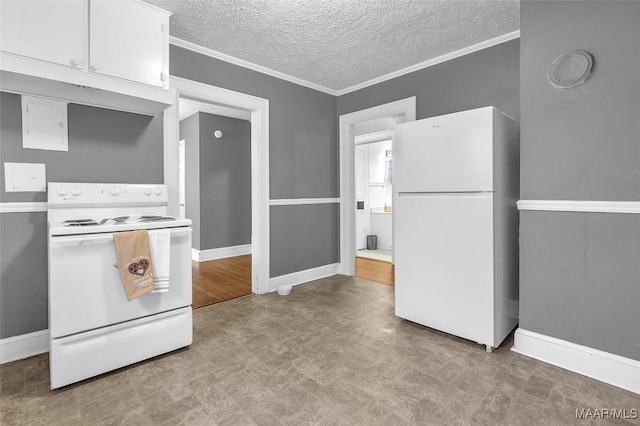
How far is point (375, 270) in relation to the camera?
447 cm

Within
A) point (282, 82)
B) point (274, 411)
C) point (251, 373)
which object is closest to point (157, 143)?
point (282, 82)

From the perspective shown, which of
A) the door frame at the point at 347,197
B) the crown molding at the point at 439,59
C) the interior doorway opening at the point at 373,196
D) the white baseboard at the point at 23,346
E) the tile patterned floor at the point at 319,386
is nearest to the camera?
the tile patterned floor at the point at 319,386

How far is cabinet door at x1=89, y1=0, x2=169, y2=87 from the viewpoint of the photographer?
192 centimetres

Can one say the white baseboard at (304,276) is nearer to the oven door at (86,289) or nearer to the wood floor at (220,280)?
the wood floor at (220,280)

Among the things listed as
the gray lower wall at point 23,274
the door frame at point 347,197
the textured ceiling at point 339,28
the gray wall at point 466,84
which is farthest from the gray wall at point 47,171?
the gray wall at point 466,84

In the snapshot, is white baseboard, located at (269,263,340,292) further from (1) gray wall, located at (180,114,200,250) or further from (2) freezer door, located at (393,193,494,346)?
(1) gray wall, located at (180,114,200,250)

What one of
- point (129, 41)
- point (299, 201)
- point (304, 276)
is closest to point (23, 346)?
point (129, 41)

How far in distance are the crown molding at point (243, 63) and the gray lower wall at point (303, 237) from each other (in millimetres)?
1455

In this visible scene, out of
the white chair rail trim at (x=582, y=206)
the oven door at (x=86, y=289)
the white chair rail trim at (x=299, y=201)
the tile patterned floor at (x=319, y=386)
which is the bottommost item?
the tile patterned floor at (x=319, y=386)

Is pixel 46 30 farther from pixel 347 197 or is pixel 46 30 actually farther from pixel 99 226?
pixel 347 197

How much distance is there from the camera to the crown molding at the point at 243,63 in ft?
9.01

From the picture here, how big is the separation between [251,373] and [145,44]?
2.25m

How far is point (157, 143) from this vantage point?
2.60 metres

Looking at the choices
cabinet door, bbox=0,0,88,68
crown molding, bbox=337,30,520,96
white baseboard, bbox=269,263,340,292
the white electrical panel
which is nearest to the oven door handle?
the white electrical panel
